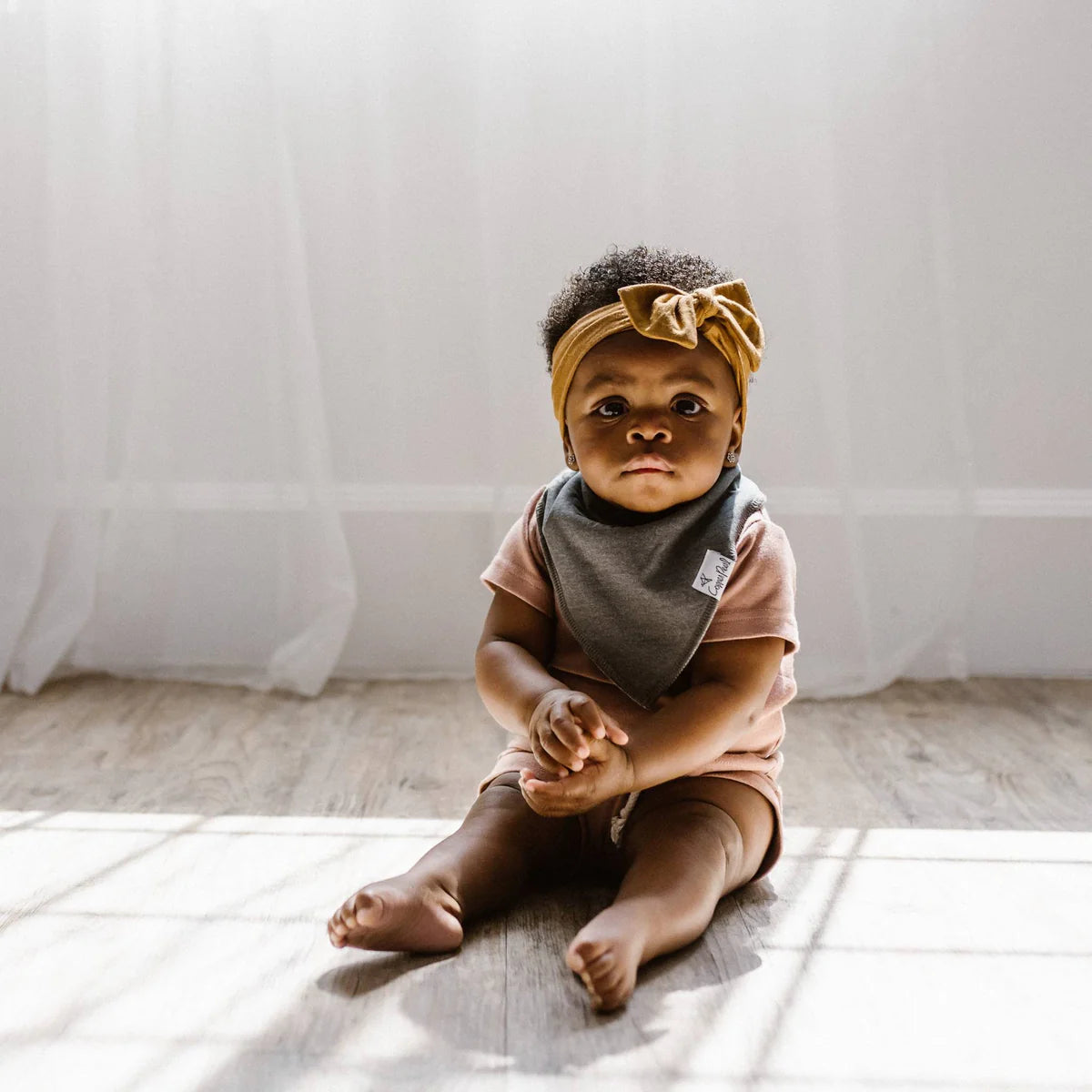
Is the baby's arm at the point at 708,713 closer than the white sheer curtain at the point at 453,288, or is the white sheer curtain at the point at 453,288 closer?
the baby's arm at the point at 708,713

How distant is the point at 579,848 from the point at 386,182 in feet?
3.32

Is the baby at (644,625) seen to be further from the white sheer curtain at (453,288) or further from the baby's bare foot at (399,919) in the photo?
the white sheer curtain at (453,288)

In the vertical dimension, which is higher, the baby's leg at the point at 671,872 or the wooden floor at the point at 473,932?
the baby's leg at the point at 671,872

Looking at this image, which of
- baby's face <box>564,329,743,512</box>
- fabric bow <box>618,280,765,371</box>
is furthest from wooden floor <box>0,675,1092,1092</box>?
fabric bow <box>618,280,765,371</box>

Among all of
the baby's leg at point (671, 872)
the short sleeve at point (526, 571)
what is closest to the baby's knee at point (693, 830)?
the baby's leg at point (671, 872)

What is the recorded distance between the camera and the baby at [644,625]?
3.18 feet

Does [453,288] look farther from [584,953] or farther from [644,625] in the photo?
[584,953]

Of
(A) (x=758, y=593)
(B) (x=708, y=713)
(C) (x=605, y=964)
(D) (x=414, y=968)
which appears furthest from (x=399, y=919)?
(A) (x=758, y=593)

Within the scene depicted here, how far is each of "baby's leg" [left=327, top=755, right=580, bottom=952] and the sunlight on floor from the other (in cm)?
3

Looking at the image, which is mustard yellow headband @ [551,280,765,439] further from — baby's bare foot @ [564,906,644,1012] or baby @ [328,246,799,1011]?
baby's bare foot @ [564,906,644,1012]

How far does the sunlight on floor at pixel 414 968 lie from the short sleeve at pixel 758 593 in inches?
8.9

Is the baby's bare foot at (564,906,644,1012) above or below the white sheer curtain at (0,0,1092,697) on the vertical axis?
below

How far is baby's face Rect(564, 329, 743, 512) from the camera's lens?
3.38 feet

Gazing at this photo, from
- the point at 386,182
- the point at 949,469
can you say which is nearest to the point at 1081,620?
the point at 949,469
